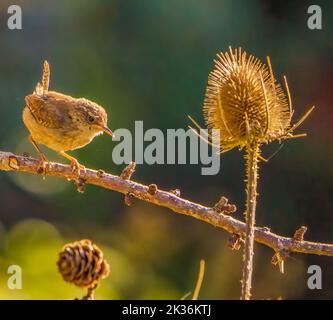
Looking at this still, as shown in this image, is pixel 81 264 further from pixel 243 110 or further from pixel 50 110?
pixel 50 110

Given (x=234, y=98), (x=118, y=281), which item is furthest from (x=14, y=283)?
(x=234, y=98)

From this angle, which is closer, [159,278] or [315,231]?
[159,278]

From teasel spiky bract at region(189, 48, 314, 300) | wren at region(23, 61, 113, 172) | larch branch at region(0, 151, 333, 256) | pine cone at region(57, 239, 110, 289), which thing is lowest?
pine cone at region(57, 239, 110, 289)

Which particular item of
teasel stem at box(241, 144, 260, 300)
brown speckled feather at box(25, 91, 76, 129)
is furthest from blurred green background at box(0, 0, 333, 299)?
teasel stem at box(241, 144, 260, 300)

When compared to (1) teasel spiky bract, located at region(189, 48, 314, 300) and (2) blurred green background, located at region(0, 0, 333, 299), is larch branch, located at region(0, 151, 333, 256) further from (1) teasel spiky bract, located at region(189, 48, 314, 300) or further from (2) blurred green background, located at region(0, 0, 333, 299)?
(2) blurred green background, located at region(0, 0, 333, 299)

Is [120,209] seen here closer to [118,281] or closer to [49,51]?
[118,281]

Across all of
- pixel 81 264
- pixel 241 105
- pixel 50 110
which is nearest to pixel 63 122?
pixel 50 110

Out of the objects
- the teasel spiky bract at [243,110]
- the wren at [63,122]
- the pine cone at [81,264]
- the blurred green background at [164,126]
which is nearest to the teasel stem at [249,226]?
the teasel spiky bract at [243,110]
